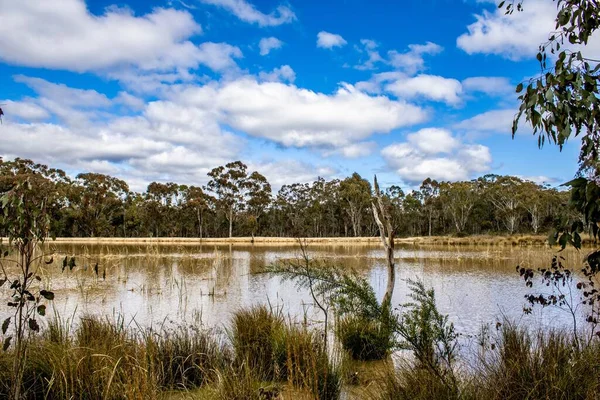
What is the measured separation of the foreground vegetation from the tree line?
151 feet

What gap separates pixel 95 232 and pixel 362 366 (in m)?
56.1

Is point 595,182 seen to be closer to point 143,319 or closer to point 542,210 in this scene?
point 143,319

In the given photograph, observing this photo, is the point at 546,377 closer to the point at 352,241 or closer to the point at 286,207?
the point at 352,241

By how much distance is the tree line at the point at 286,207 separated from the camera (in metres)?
55.8

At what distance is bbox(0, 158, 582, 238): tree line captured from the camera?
183 ft

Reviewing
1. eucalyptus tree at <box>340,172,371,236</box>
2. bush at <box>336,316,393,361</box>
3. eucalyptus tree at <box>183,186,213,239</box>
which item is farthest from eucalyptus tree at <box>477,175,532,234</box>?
bush at <box>336,316,393,361</box>

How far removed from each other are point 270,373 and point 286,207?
63.6 m

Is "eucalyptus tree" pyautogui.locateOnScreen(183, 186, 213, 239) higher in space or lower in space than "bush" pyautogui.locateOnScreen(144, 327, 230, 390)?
higher

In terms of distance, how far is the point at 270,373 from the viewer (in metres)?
5.66

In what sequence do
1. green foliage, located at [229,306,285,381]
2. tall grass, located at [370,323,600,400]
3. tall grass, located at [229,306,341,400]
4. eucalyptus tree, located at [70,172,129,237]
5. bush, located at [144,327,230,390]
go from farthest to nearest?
eucalyptus tree, located at [70,172,129,237], green foliage, located at [229,306,285,381], bush, located at [144,327,230,390], tall grass, located at [229,306,341,400], tall grass, located at [370,323,600,400]

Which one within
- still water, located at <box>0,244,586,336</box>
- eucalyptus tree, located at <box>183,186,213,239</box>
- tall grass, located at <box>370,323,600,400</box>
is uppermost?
eucalyptus tree, located at <box>183,186,213,239</box>

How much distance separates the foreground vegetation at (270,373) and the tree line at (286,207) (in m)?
46.0

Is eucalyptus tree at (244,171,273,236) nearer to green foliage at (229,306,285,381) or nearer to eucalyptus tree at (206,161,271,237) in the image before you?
eucalyptus tree at (206,161,271,237)

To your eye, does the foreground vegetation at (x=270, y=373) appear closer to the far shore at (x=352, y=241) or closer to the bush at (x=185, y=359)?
the bush at (x=185, y=359)
